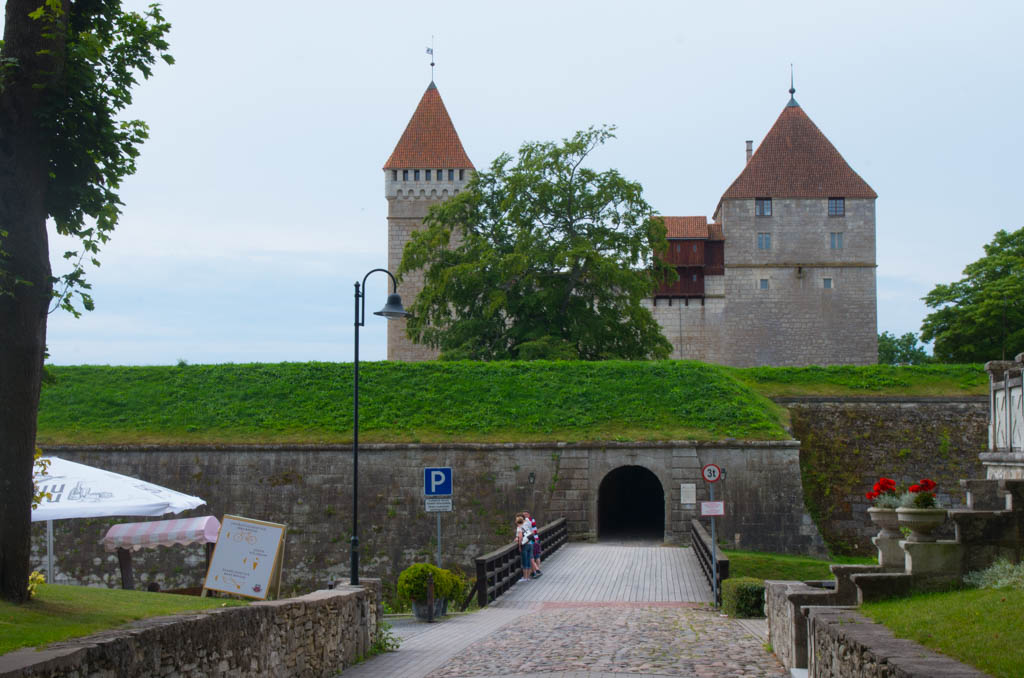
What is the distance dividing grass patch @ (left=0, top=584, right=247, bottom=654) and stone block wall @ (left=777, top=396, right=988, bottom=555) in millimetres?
23214

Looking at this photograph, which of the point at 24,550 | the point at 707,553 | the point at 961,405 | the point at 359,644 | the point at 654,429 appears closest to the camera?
the point at 24,550

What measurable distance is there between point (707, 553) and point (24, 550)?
14358 mm

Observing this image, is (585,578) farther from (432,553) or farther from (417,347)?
(417,347)

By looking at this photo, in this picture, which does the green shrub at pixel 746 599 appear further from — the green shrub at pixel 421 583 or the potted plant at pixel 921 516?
the potted plant at pixel 921 516

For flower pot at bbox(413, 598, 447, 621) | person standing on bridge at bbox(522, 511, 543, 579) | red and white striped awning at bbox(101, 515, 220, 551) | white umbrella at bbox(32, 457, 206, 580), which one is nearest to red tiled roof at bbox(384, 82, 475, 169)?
person standing on bridge at bbox(522, 511, 543, 579)

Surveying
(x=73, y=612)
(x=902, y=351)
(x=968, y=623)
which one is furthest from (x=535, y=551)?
(x=902, y=351)

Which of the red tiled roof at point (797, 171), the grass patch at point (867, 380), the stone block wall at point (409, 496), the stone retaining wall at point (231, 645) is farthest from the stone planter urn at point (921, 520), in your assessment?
Result: the red tiled roof at point (797, 171)

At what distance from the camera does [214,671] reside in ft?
26.3

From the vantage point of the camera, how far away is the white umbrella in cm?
1422

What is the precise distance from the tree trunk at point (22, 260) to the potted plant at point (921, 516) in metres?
7.75

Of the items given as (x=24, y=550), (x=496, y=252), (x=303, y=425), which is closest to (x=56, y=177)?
(x=24, y=550)

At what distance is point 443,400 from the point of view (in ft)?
104

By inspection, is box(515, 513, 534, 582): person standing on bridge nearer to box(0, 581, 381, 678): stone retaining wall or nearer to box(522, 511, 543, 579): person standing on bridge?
box(522, 511, 543, 579): person standing on bridge

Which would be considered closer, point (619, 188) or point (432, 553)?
point (432, 553)
